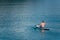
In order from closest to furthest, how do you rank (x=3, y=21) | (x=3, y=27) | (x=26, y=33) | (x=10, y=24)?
(x=26, y=33) → (x=3, y=27) → (x=10, y=24) → (x=3, y=21)

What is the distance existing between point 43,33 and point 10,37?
3369mm

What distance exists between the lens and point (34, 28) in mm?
33844

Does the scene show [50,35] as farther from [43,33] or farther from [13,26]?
[13,26]

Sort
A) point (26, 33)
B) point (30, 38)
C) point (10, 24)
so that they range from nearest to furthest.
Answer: point (30, 38)
point (26, 33)
point (10, 24)

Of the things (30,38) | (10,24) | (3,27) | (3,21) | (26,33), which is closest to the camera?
(30,38)

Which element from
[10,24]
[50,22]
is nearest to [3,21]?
[10,24]

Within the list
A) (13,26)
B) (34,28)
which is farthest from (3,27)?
(34,28)

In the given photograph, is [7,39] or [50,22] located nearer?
[7,39]

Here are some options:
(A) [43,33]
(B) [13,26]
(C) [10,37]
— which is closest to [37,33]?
(A) [43,33]

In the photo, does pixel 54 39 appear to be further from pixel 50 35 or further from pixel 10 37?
pixel 10 37

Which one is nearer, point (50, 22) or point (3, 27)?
point (3, 27)

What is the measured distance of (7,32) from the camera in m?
33.4

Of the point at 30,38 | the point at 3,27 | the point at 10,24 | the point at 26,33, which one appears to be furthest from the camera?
the point at 10,24

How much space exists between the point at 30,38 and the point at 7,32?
3852mm
